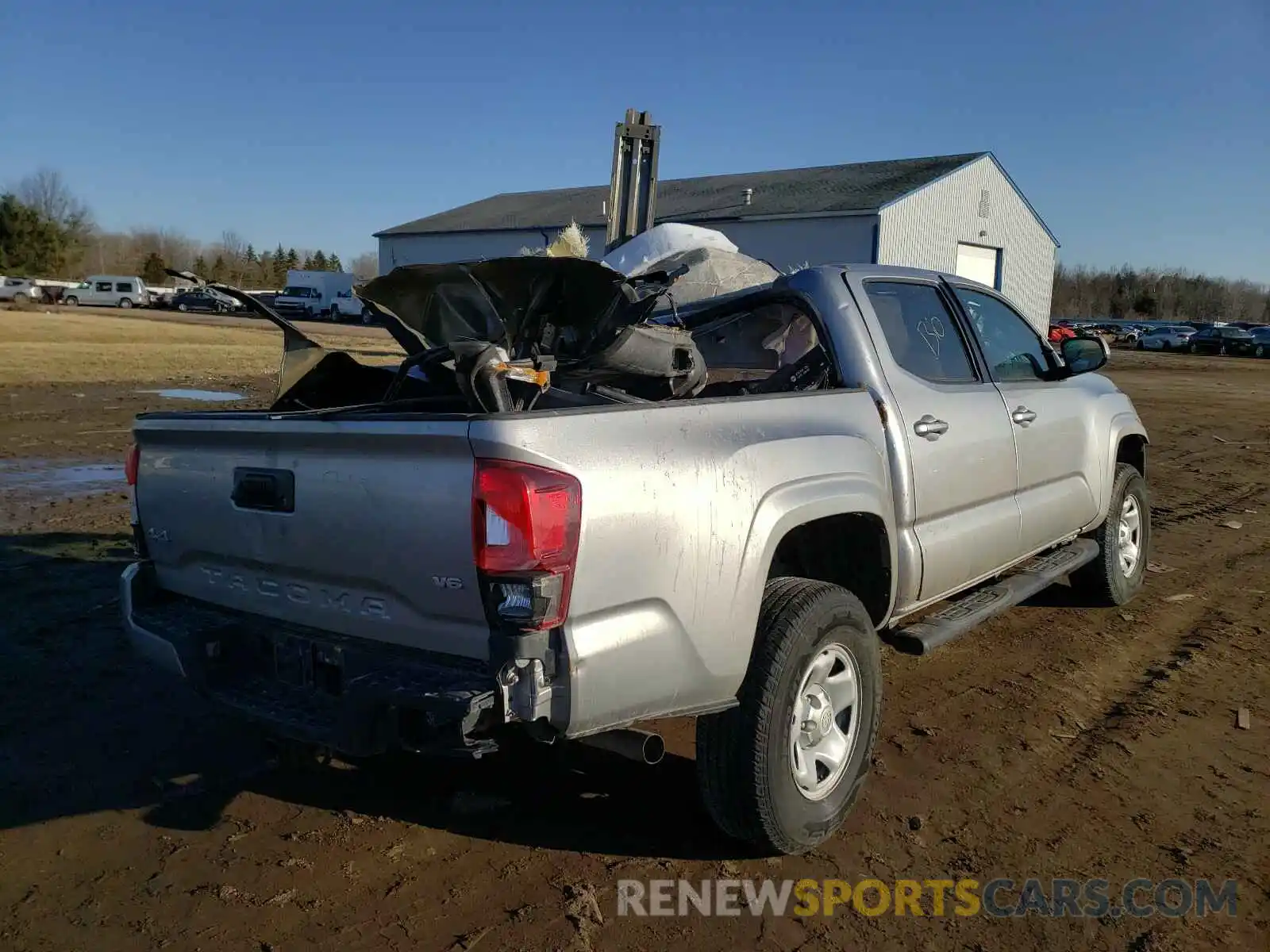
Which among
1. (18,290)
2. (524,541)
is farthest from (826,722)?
(18,290)

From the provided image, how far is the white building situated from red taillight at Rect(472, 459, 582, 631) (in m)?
32.5

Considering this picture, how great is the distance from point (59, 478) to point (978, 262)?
37203mm

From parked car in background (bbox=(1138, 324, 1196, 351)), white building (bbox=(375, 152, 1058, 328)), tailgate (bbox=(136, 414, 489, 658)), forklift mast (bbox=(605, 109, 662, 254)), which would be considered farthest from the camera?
parked car in background (bbox=(1138, 324, 1196, 351))

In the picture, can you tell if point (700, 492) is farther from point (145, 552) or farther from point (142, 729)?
point (142, 729)

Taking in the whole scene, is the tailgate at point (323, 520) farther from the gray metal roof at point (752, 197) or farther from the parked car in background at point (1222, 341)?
the parked car in background at point (1222, 341)

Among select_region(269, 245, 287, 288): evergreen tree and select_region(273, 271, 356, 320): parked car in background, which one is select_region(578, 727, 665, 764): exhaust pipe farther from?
select_region(269, 245, 287, 288): evergreen tree

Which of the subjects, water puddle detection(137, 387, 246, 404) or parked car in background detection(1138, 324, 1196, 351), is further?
parked car in background detection(1138, 324, 1196, 351)

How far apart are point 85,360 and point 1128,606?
70.1ft

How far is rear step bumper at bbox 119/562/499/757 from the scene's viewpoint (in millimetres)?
2730

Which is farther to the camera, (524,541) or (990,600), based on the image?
(990,600)

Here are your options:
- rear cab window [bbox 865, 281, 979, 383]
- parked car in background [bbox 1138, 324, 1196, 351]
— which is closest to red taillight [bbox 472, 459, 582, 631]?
rear cab window [bbox 865, 281, 979, 383]

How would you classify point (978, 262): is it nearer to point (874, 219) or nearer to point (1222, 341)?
point (874, 219)

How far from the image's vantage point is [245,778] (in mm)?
3967

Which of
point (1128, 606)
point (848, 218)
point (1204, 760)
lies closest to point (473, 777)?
point (1204, 760)
